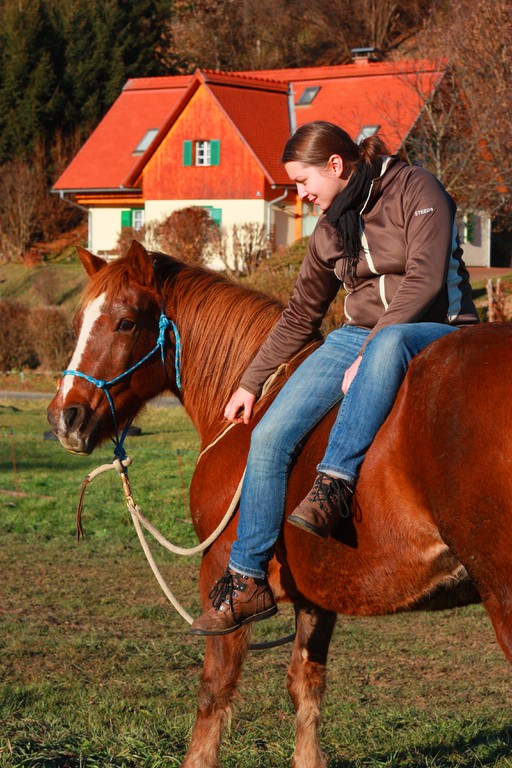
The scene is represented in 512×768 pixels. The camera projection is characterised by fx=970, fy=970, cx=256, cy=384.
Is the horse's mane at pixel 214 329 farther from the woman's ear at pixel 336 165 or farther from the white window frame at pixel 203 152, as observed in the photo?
the white window frame at pixel 203 152

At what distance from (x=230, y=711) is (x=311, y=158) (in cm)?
224

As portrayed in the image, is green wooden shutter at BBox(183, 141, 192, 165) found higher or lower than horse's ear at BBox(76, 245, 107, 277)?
higher

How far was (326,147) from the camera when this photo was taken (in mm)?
3705

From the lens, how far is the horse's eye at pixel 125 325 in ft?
14.4

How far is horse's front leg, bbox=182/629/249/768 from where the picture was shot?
3.93m

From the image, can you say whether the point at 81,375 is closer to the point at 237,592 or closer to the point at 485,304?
the point at 237,592

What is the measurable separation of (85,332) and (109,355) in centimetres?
15

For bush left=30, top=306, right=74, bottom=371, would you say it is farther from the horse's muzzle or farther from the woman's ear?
the woman's ear

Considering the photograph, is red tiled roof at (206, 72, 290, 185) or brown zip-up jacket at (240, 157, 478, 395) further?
red tiled roof at (206, 72, 290, 185)

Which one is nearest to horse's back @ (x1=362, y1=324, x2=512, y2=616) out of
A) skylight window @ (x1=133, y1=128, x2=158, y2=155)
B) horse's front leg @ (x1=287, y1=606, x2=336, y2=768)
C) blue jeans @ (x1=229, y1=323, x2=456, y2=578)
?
blue jeans @ (x1=229, y1=323, x2=456, y2=578)

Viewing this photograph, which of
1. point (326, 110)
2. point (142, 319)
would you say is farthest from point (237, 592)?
point (326, 110)

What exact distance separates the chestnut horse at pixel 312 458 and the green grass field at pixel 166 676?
1.76ft

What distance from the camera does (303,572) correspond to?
3678 millimetres

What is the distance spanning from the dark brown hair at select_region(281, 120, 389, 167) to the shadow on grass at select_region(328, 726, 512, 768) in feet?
8.64
